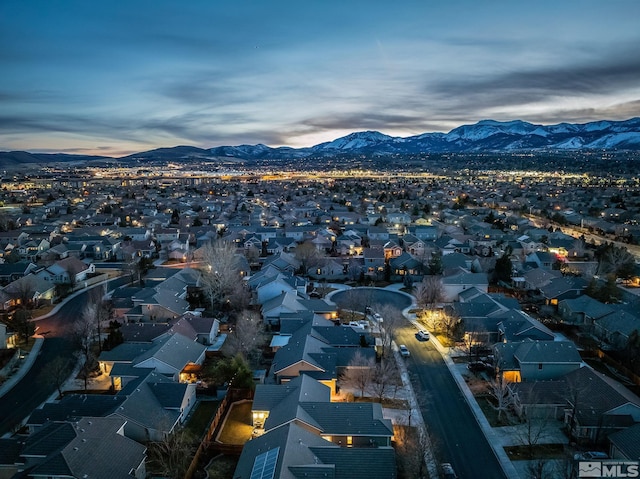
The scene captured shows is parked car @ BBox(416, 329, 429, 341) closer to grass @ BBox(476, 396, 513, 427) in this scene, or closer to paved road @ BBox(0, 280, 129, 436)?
grass @ BBox(476, 396, 513, 427)

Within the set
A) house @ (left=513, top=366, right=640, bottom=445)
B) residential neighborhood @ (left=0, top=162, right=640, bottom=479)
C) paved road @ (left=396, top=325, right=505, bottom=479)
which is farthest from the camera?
house @ (left=513, top=366, right=640, bottom=445)

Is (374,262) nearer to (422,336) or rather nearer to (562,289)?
(422,336)

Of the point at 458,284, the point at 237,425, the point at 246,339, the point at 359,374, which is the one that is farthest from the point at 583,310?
the point at 237,425

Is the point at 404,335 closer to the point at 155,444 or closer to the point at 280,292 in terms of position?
the point at 280,292

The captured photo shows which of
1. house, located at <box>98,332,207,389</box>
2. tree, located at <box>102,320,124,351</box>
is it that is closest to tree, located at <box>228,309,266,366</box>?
house, located at <box>98,332,207,389</box>

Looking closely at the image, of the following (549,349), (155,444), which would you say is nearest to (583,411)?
(549,349)

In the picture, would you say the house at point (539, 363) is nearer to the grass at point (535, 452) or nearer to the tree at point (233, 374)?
the grass at point (535, 452)

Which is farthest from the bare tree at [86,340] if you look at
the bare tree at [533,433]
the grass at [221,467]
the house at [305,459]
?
the bare tree at [533,433]
